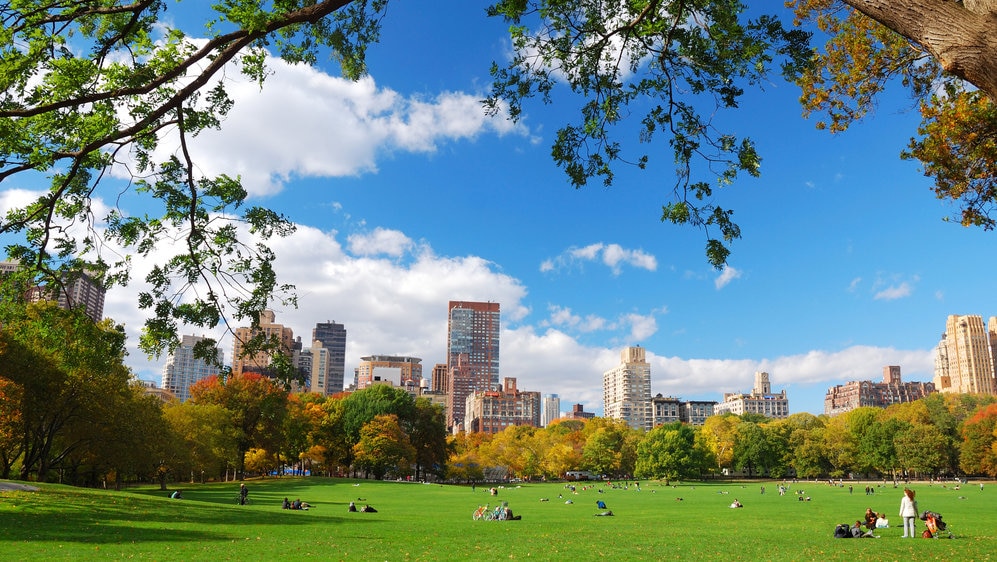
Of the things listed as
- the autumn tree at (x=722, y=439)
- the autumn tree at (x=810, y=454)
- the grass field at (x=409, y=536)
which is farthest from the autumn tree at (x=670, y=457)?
the grass field at (x=409, y=536)

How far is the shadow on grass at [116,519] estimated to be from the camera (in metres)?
18.9

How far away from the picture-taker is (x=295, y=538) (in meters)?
20.5

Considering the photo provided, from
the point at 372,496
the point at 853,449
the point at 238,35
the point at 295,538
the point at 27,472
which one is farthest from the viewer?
the point at 853,449

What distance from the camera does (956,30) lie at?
17.8 feet

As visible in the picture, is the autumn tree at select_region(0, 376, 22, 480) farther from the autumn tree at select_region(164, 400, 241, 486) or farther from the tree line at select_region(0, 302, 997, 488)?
the autumn tree at select_region(164, 400, 241, 486)

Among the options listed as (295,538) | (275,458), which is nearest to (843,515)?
(295,538)

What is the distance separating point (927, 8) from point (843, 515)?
36.3 m

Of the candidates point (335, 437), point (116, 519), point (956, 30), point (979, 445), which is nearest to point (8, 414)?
point (116, 519)

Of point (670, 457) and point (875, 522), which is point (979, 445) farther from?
point (875, 522)

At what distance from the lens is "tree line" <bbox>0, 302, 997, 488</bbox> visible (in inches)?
1531

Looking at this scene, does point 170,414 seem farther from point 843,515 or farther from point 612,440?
point 612,440

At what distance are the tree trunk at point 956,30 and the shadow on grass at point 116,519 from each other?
67.3 ft

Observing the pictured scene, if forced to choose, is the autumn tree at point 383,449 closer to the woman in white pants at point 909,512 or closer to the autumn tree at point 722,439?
the autumn tree at point 722,439

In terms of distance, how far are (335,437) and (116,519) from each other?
219ft
